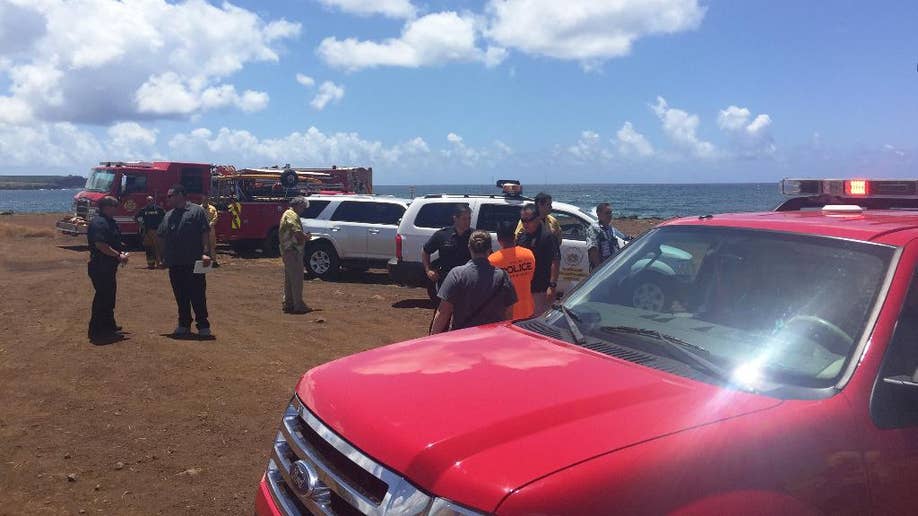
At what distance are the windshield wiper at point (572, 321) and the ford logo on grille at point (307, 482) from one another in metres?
1.19

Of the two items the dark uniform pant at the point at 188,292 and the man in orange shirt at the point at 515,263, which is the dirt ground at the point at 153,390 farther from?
the man in orange shirt at the point at 515,263

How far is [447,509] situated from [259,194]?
19607 millimetres

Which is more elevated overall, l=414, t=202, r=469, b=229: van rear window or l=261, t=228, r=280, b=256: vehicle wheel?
l=414, t=202, r=469, b=229: van rear window

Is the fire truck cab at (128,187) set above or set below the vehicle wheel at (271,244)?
above

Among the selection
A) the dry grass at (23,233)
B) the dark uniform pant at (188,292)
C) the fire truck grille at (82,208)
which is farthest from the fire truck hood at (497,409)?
the dry grass at (23,233)

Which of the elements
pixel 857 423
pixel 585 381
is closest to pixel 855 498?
pixel 857 423

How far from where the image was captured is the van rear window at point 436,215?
12.0 metres

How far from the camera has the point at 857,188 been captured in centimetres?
447

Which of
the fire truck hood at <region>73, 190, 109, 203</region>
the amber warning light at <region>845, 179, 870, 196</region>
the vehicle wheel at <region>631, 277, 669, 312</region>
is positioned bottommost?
the vehicle wheel at <region>631, 277, 669, 312</region>

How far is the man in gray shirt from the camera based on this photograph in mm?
5266

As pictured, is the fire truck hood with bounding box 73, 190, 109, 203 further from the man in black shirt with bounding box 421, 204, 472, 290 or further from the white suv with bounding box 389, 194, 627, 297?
the man in black shirt with bounding box 421, 204, 472, 290

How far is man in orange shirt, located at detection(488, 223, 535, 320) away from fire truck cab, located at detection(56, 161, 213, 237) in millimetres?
16066

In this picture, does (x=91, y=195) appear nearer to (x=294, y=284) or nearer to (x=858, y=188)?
(x=294, y=284)

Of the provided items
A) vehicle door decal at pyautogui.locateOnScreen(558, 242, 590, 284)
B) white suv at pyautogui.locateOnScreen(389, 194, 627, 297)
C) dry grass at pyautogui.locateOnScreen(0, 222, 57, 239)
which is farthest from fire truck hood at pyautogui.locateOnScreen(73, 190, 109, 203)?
vehicle door decal at pyautogui.locateOnScreen(558, 242, 590, 284)
